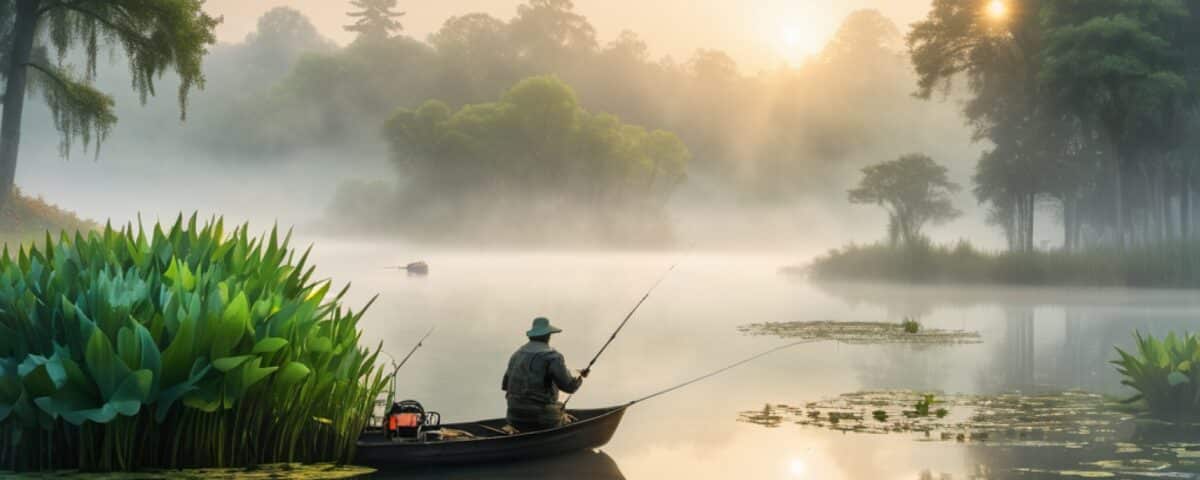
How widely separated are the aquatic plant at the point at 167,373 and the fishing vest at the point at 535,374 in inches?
79.2

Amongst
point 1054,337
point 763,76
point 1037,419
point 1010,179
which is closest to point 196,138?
point 763,76

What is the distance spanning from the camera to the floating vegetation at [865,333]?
30781 mm

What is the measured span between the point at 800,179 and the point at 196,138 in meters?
82.2

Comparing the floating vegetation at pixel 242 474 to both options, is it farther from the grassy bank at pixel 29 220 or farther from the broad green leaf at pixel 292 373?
the grassy bank at pixel 29 220

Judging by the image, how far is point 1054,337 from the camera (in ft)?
108

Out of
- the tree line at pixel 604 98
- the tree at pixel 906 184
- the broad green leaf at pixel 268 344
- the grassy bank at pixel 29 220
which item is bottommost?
the broad green leaf at pixel 268 344

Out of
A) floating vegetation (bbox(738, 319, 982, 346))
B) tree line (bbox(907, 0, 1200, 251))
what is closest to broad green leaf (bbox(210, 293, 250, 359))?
floating vegetation (bbox(738, 319, 982, 346))

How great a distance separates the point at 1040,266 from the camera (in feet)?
174

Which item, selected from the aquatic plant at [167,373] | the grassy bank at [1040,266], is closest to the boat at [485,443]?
the aquatic plant at [167,373]

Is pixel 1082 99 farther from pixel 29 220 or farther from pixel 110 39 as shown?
pixel 29 220

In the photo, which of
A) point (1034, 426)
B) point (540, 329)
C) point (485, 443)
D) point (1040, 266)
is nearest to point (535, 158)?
point (1040, 266)

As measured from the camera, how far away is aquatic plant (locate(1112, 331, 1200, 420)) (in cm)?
1842

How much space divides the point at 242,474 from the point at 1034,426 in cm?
1052

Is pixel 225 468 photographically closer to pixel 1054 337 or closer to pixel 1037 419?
pixel 1037 419
